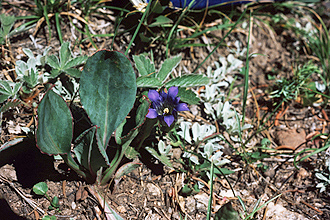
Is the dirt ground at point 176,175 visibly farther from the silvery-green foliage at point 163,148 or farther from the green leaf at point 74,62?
the green leaf at point 74,62

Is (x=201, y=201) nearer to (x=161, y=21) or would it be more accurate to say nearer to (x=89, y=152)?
(x=89, y=152)

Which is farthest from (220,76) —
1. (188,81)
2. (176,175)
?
(176,175)

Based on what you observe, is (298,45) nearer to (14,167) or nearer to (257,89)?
(257,89)

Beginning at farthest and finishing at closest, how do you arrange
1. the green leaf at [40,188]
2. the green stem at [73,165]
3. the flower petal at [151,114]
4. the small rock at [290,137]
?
the small rock at [290,137] < the green leaf at [40,188] < the green stem at [73,165] < the flower petal at [151,114]

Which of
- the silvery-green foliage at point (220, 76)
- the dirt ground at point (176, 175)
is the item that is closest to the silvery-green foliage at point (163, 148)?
the dirt ground at point (176, 175)

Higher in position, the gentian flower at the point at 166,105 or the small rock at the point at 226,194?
the gentian flower at the point at 166,105

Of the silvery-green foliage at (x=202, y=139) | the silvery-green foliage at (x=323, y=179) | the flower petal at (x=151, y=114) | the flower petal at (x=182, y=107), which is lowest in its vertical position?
the silvery-green foliage at (x=323, y=179)

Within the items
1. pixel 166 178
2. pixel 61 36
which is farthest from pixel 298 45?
pixel 61 36
